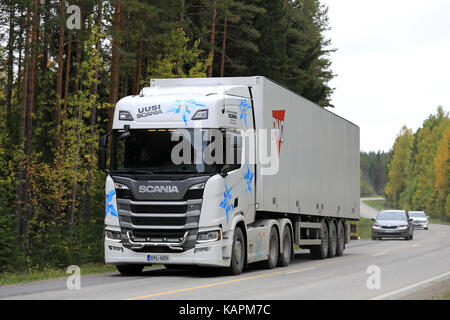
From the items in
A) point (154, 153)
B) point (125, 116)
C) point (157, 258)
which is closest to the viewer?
point (157, 258)

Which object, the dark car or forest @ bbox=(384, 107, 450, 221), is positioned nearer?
the dark car

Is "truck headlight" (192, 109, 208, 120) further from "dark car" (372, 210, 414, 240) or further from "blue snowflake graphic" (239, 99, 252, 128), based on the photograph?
"dark car" (372, 210, 414, 240)

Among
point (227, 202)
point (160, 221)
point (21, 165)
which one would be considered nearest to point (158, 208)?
point (160, 221)

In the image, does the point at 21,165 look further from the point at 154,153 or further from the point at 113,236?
the point at 154,153

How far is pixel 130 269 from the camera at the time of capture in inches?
709

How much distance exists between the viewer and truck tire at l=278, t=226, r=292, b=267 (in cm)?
2070

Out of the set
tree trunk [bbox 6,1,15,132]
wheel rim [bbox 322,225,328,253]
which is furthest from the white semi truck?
tree trunk [bbox 6,1,15,132]

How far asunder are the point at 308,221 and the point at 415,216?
159ft

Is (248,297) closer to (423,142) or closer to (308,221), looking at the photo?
(308,221)

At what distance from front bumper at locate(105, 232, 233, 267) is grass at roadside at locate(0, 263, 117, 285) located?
5.23 ft

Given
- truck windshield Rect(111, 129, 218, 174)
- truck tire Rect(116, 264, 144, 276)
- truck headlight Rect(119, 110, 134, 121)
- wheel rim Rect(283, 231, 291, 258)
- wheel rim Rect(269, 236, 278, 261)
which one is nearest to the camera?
truck windshield Rect(111, 129, 218, 174)

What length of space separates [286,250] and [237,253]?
370cm

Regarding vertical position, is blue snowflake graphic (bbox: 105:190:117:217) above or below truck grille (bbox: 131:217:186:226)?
above
